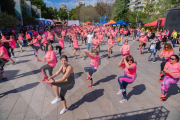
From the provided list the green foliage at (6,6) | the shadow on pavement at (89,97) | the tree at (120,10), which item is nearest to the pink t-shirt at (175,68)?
the shadow on pavement at (89,97)

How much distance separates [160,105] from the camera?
4.19 m

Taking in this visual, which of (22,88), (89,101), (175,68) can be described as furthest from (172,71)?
(22,88)

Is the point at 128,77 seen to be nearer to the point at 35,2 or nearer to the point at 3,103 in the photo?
the point at 3,103

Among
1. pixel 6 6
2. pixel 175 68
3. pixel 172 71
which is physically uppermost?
pixel 6 6

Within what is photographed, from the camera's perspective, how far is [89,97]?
4598 millimetres

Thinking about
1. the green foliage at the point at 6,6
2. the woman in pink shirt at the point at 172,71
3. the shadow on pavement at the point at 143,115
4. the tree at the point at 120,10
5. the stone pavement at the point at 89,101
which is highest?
the tree at the point at 120,10

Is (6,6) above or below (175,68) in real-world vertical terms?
above

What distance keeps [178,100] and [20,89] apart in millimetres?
5753

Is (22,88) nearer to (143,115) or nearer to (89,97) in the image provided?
A: (89,97)

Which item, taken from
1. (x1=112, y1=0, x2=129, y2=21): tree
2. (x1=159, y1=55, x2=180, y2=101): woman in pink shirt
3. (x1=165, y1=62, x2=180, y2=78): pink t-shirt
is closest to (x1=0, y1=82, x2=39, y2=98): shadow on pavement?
(x1=159, y1=55, x2=180, y2=101): woman in pink shirt

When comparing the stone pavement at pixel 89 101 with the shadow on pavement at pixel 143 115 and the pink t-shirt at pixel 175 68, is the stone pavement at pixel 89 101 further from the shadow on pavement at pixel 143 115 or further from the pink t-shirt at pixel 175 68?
the pink t-shirt at pixel 175 68

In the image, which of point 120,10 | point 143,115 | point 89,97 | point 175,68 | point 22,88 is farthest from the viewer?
point 120,10

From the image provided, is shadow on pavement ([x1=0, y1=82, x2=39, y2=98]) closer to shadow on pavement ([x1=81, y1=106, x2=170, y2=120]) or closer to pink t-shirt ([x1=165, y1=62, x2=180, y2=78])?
shadow on pavement ([x1=81, y1=106, x2=170, y2=120])

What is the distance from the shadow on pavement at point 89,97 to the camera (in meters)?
4.11
